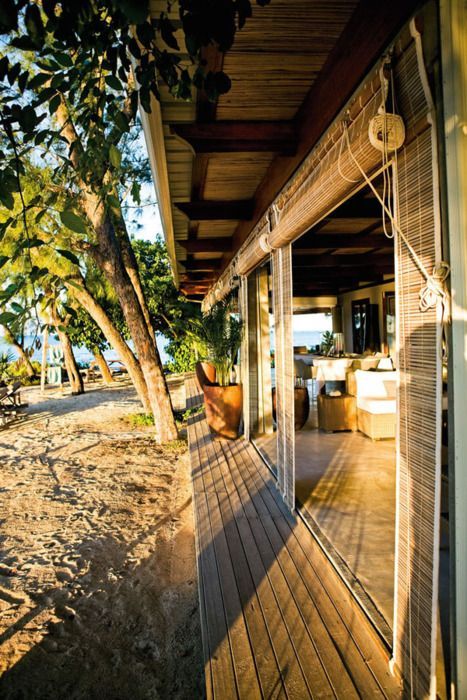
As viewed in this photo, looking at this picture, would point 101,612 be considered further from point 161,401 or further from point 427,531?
point 161,401

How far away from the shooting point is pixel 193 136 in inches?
109

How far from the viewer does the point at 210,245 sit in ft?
22.0

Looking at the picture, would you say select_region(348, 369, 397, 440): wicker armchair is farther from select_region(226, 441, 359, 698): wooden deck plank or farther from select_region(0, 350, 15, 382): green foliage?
select_region(0, 350, 15, 382): green foliage

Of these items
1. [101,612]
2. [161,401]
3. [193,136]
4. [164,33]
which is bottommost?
[101,612]

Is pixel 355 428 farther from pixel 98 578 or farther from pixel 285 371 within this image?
pixel 98 578

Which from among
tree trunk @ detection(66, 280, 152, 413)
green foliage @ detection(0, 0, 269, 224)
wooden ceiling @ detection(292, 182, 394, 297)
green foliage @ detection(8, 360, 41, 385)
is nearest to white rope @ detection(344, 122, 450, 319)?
green foliage @ detection(0, 0, 269, 224)

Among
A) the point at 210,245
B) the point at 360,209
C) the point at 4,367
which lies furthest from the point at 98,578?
the point at 4,367

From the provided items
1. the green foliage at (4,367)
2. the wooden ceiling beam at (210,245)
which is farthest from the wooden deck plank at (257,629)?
the green foliage at (4,367)

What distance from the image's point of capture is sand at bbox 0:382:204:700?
2.29 metres

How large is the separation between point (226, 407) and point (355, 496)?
7.75 ft

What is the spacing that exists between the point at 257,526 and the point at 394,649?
1518 mm

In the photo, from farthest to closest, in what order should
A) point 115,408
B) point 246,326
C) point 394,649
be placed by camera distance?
point 115,408 < point 246,326 < point 394,649

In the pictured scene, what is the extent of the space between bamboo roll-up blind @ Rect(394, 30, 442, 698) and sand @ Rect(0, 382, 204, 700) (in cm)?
107

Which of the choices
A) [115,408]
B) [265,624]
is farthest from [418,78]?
[115,408]
